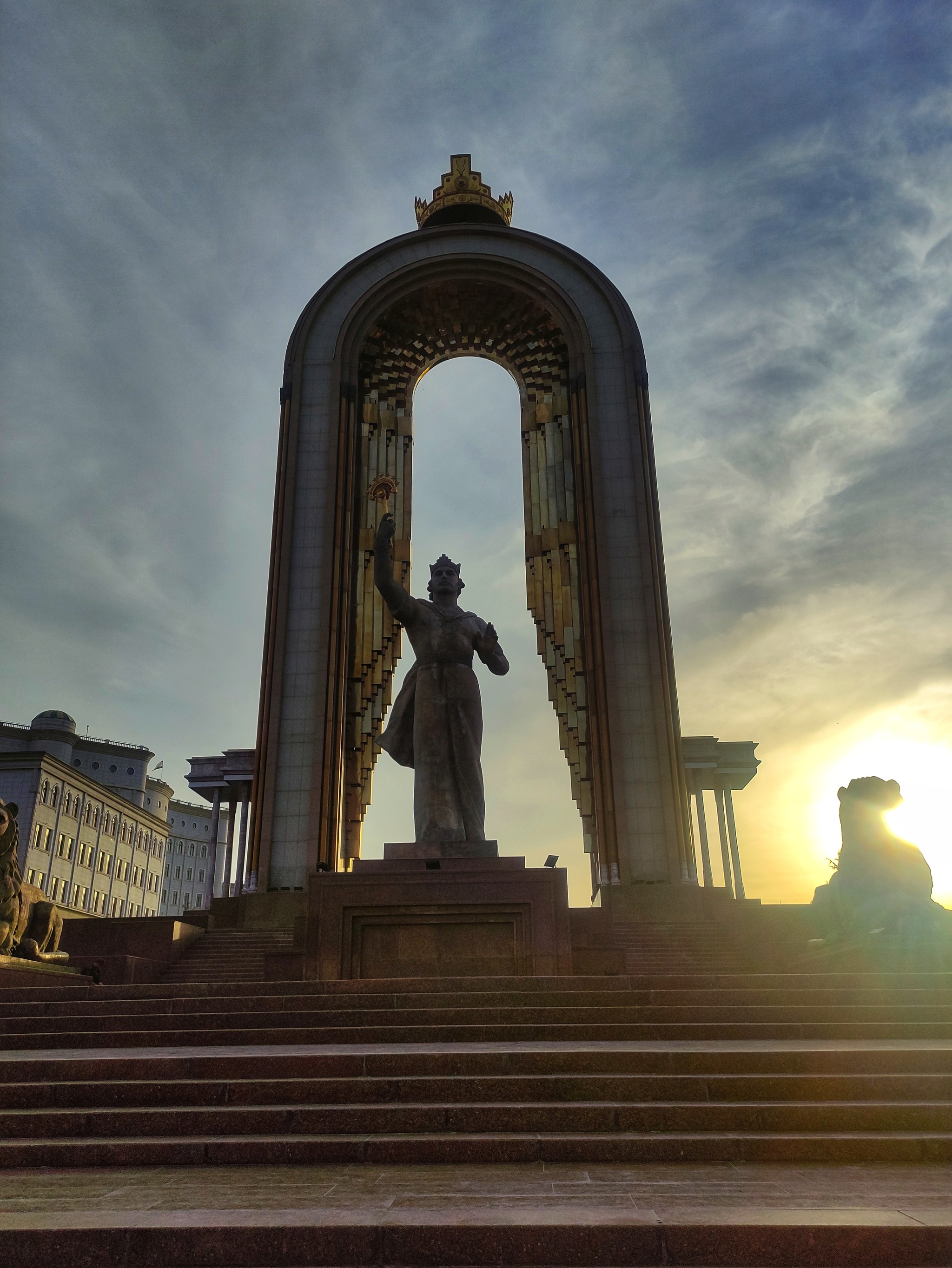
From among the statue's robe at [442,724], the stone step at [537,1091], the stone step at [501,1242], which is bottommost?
the stone step at [501,1242]

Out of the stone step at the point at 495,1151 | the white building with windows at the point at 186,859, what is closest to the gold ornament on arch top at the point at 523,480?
the stone step at the point at 495,1151

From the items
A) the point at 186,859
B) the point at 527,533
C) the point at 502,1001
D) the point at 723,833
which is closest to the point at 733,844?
the point at 723,833

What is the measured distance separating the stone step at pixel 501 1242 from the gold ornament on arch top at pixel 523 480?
16885 mm

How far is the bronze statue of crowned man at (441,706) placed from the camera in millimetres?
9992

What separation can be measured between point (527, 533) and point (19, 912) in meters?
15.5

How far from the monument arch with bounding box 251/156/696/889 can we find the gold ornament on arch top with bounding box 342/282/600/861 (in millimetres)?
52

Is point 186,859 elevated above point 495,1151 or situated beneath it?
elevated above

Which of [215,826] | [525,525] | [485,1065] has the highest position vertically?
[525,525]

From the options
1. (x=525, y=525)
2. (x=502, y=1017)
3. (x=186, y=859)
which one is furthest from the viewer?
(x=186, y=859)

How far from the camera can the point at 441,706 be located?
33.7ft

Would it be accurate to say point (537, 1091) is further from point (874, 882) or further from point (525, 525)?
point (525, 525)

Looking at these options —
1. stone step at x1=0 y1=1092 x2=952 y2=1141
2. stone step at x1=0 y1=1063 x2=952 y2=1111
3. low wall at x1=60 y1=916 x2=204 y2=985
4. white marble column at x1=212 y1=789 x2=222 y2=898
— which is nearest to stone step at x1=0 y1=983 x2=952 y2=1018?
stone step at x1=0 y1=1063 x2=952 y2=1111

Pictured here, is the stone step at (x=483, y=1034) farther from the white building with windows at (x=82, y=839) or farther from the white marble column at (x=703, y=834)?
the white building with windows at (x=82, y=839)

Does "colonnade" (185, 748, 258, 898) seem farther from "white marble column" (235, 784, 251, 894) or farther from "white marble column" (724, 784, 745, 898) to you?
"white marble column" (724, 784, 745, 898)
